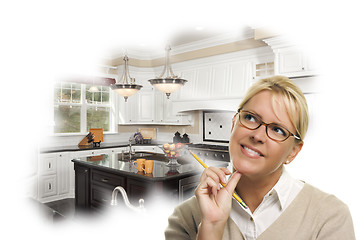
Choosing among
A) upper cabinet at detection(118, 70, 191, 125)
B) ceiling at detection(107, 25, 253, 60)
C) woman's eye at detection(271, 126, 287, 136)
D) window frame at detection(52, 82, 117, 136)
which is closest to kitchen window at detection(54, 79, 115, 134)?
window frame at detection(52, 82, 117, 136)

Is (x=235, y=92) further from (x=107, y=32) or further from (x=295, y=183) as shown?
(x=295, y=183)

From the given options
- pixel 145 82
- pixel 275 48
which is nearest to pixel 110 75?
pixel 145 82

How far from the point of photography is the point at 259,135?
680 mm

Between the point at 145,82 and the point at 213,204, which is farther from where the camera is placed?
the point at 145,82

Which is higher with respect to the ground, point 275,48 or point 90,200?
point 275,48

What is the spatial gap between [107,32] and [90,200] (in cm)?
219

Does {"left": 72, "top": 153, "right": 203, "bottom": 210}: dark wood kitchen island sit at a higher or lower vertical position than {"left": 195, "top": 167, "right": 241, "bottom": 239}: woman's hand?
lower

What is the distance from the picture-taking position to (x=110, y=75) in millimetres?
5125

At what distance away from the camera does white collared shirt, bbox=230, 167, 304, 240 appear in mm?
745

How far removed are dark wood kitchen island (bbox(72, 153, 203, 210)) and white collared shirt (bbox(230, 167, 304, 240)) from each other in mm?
1442

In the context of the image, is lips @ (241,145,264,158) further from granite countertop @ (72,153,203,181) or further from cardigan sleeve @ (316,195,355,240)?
granite countertop @ (72,153,203,181)

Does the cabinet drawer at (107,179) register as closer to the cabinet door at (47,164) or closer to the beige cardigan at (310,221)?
the cabinet door at (47,164)

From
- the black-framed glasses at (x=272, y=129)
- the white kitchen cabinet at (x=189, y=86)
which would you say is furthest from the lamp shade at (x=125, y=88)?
the black-framed glasses at (x=272, y=129)

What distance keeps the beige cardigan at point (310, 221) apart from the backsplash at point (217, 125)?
3588 mm
